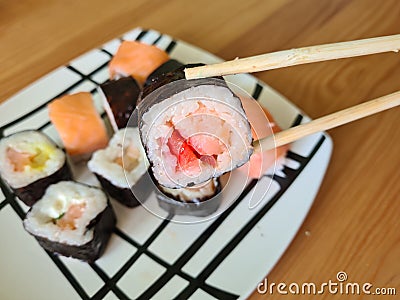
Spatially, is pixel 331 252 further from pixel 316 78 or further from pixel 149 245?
pixel 316 78

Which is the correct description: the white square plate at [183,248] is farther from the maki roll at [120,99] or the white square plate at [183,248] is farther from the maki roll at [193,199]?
the maki roll at [120,99]

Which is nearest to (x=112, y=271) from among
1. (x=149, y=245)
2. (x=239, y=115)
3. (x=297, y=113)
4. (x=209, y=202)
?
(x=149, y=245)

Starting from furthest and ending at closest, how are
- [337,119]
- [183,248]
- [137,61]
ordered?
[137,61], [183,248], [337,119]

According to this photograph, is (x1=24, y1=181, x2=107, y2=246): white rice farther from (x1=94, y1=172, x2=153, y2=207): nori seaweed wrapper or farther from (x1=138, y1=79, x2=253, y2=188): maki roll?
(x1=138, y1=79, x2=253, y2=188): maki roll

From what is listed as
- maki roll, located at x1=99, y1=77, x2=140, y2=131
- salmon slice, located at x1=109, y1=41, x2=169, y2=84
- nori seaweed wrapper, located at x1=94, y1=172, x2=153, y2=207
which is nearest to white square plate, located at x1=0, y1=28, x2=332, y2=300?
nori seaweed wrapper, located at x1=94, y1=172, x2=153, y2=207

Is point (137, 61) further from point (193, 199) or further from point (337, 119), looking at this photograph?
point (337, 119)

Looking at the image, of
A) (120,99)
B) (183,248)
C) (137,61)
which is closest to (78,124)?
(120,99)
